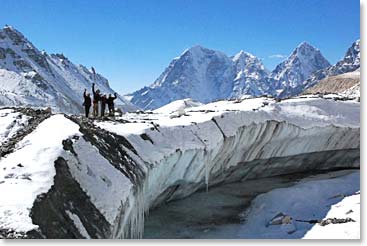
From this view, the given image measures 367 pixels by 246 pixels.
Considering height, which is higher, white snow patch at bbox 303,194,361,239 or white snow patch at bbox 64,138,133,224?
white snow patch at bbox 64,138,133,224

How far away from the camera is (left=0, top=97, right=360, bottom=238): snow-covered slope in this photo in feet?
22.4

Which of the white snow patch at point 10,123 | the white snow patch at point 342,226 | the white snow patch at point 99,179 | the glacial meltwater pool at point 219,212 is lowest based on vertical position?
the glacial meltwater pool at point 219,212

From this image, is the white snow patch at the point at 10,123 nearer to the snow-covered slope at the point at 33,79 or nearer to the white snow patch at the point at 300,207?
the white snow patch at the point at 300,207

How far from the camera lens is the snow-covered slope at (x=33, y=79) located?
84125 mm

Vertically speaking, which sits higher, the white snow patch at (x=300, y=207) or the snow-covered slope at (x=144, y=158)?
the snow-covered slope at (x=144, y=158)

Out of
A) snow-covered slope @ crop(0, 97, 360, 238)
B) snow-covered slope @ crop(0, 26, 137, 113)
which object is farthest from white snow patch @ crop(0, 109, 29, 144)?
snow-covered slope @ crop(0, 26, 137, 113)

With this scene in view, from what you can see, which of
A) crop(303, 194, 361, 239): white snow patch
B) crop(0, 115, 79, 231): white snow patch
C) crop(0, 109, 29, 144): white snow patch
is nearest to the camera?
crop(0, 115, 79, 231): white snow patch

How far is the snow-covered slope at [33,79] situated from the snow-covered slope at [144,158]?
55212mm

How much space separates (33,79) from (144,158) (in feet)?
297

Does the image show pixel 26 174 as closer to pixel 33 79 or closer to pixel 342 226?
pixel 342 226

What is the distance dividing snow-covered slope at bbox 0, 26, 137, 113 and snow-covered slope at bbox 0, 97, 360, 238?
55212mm

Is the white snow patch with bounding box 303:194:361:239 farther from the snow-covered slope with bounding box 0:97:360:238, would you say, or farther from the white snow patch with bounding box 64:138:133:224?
the white snow patch with bounding box 64:138:133:224

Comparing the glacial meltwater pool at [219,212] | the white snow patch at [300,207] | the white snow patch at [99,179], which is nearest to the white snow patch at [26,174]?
the white snow patch at [99,179]

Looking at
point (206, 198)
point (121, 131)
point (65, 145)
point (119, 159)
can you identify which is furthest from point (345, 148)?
point (65, 145)
